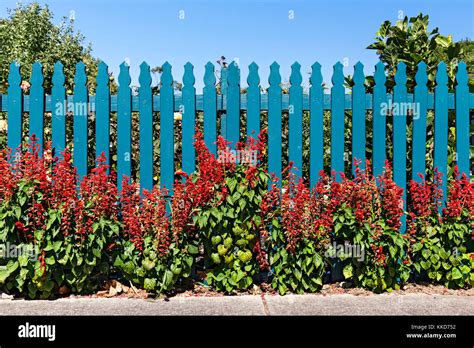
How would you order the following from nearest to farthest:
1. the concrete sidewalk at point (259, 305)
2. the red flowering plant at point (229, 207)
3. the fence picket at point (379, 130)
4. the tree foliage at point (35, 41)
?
the concrete sidewalk at point (259, 305)
the red flowering plant at point (229, 207)
the fence picket at point (379, 130)
the tree foliage at point (35, 41)

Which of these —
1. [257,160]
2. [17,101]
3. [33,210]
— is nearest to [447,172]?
[257,160]

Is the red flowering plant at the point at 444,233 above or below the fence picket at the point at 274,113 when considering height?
below

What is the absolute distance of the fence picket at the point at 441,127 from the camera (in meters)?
4.34

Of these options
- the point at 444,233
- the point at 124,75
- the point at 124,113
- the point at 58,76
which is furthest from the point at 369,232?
the point at 58,76

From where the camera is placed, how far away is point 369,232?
3846 mm

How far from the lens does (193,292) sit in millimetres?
4020

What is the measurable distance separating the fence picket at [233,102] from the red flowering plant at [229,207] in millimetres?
243

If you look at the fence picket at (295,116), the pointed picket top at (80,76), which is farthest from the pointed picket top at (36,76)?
the fence picket at (295,116)

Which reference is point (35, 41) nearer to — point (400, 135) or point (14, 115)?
point (14, 115)

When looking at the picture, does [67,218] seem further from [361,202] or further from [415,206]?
[415,206]

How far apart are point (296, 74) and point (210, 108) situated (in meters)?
0.87

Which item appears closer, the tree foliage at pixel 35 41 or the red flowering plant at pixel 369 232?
the red flowering plant at pixel 369 232

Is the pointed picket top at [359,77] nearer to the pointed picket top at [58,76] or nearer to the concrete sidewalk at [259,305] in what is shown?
the concrete sidewalk at [259,305]

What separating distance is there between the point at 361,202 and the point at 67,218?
2454 mm
